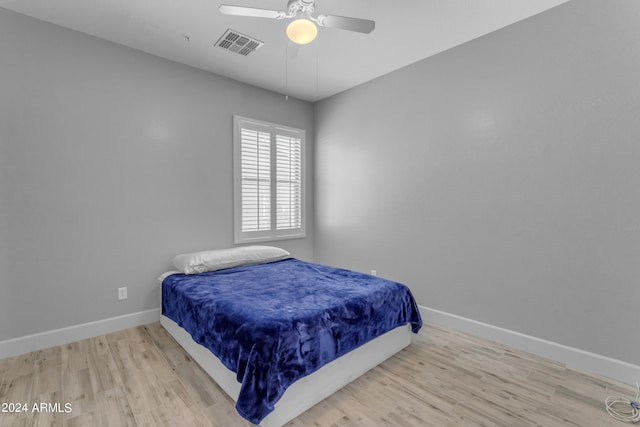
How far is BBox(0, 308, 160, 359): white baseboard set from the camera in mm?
2426

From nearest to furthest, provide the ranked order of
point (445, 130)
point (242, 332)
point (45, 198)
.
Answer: point (242, 332) → point (45, 198) → point (445, 130)

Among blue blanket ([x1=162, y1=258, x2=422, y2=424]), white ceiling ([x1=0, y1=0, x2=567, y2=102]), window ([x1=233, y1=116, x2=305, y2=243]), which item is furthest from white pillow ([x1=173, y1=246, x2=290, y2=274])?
white ceiling ([x1=0, y1=0, x2=567, y2=102])

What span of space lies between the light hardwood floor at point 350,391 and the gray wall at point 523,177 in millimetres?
534

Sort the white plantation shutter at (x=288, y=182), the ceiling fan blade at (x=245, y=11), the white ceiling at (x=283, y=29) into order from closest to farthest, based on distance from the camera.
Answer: the ceiling fan blade at (x=245, y=11) → the white ceiling at (x=283, y=29) → the white plantation shutter at (x=288, y=182)

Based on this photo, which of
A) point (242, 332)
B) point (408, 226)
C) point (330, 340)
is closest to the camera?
point (242, 332)

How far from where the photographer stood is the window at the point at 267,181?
12.6 ft

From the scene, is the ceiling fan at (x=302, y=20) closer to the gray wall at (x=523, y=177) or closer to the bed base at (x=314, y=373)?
the gray wall at (x=523, y=177)

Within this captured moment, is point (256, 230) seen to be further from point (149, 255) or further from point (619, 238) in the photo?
point (619, 238)

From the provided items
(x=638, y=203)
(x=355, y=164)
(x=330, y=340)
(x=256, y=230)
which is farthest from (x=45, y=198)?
(x=638, y=203)

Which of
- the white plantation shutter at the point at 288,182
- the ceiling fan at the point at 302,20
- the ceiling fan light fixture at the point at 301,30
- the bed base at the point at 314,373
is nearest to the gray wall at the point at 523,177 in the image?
the bed base at the point at 314,373

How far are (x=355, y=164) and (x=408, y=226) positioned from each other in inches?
45.6

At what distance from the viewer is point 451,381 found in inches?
83.8

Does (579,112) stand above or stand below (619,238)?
above

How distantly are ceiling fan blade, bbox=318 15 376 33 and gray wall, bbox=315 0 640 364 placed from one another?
58.3 inches
